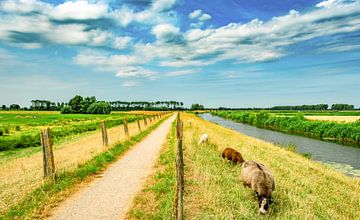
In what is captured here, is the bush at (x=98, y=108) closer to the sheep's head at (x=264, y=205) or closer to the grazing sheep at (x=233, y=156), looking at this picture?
the grazing sheep at (x=233, y=156)

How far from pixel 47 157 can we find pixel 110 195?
294cm

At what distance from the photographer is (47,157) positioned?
32.9 ft

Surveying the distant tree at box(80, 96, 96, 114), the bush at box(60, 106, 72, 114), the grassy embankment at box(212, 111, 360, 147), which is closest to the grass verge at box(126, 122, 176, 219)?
the grassy embankment at box(212, 111, 360, 147)

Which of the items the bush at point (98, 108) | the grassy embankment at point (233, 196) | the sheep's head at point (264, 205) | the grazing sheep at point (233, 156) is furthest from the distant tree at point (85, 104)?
the sheep's head at point (264, 205)

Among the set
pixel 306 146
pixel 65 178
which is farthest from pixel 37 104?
pixel 65 178

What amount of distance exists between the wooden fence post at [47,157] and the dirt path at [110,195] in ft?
4.49

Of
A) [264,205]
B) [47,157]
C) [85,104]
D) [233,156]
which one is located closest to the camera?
[264,205]

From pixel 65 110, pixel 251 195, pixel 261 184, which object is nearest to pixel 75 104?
pixel 65 110

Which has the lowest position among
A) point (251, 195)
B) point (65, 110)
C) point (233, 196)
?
point (251, 195)

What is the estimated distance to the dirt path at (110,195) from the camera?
717 cm

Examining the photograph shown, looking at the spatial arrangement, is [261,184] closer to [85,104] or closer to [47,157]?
[47,157]

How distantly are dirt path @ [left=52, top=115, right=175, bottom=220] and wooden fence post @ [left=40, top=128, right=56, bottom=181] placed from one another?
1.37 metres

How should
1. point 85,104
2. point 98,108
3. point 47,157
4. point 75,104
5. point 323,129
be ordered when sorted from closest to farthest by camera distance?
point 47,157 → point 323,129 → point 98,108 → point 75,104 → point 85,104

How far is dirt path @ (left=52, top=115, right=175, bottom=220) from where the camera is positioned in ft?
23.5
